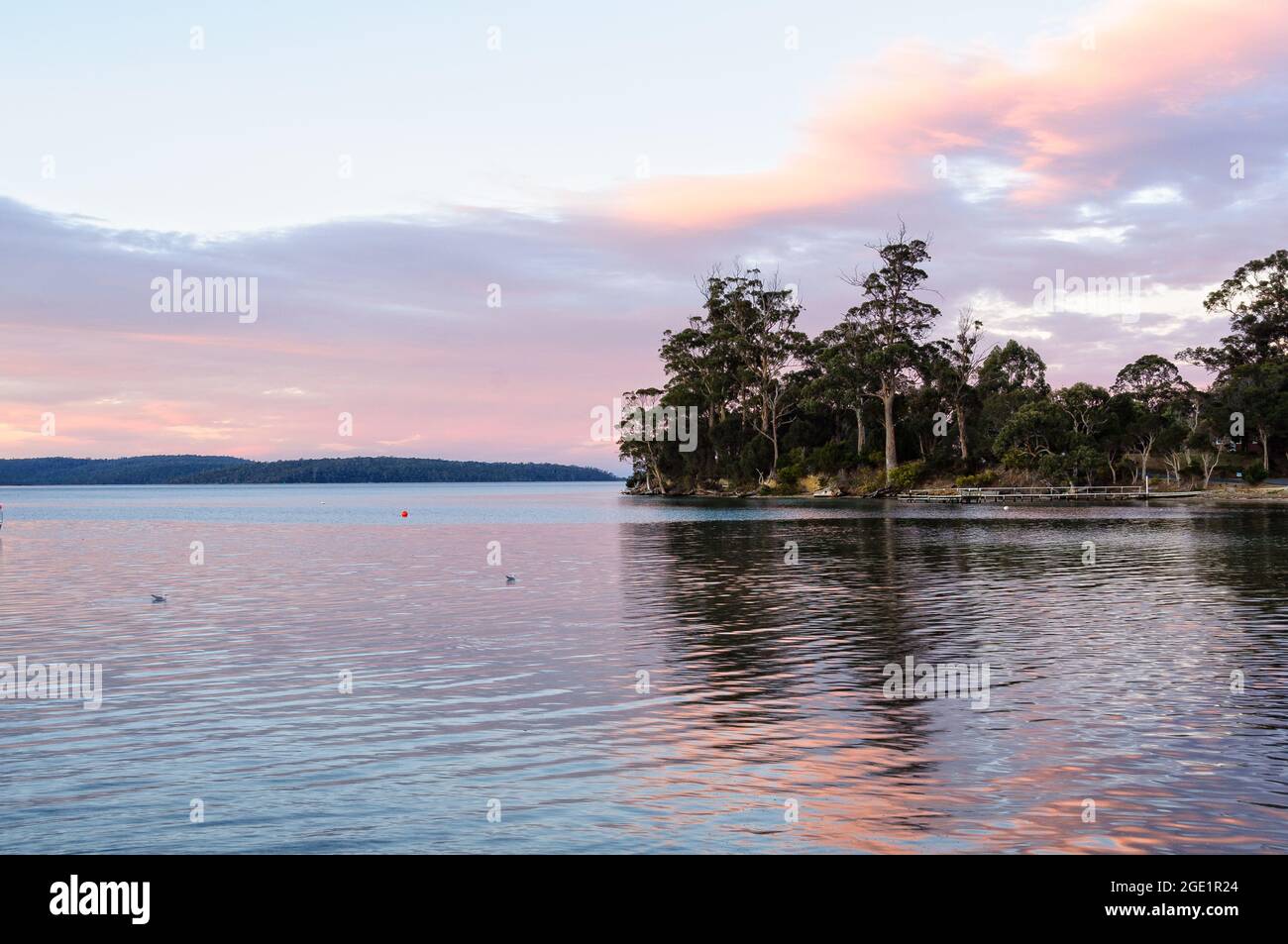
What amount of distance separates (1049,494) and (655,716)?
109 meters

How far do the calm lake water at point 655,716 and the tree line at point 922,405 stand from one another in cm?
8543

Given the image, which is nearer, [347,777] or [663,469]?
[347,777]

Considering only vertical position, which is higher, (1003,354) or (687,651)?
(1003,354)

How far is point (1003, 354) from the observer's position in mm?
134125

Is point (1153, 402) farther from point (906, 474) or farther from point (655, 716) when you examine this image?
point (655, 716)

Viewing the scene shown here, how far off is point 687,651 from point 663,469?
154417 mm

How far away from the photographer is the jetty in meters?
109

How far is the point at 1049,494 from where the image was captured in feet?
380

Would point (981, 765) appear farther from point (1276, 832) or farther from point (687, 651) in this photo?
point (687, 651)

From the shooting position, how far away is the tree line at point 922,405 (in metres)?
118

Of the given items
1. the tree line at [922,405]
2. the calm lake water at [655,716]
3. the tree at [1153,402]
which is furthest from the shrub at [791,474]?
the calm lake water at [655,716]

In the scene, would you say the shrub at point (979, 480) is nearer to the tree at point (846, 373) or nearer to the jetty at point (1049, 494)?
the jetty at point (1049, 494)
